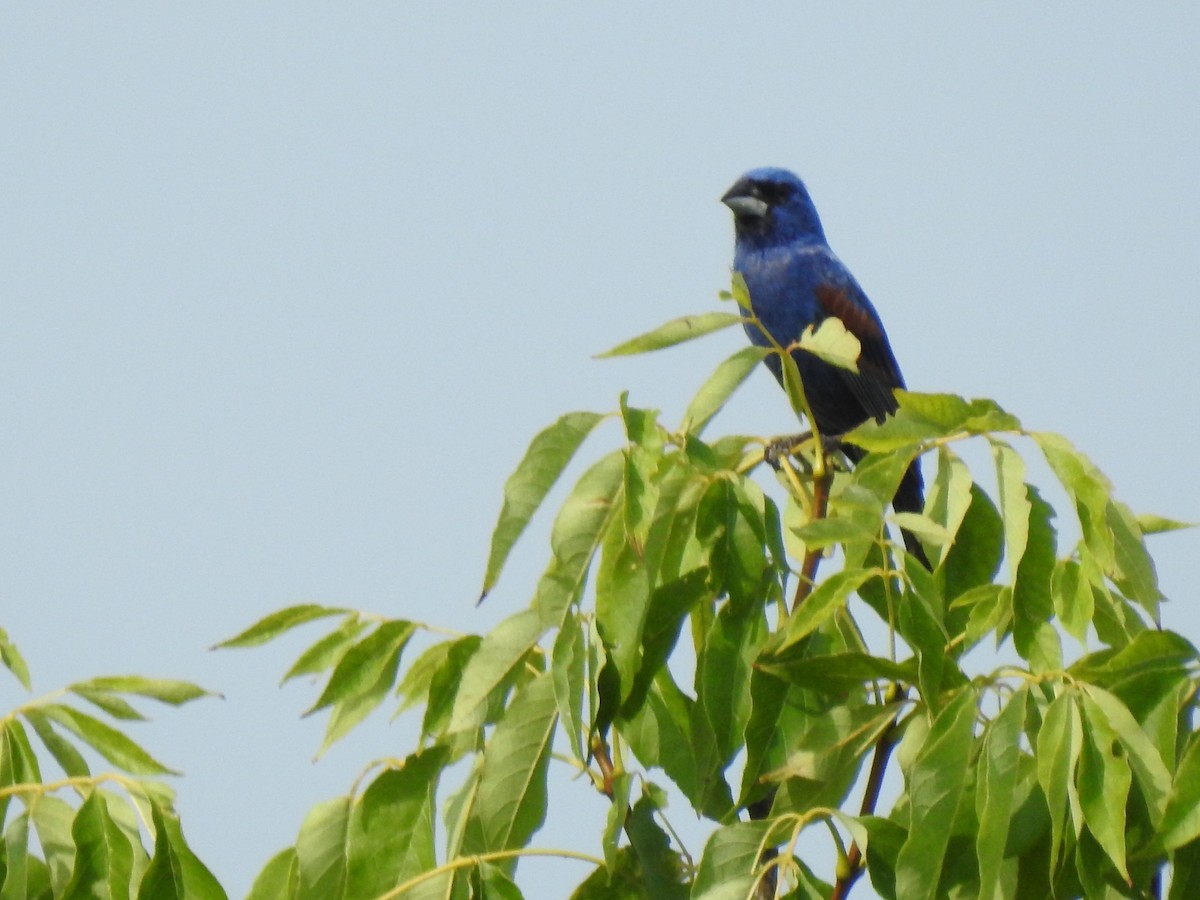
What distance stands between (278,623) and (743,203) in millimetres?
6074

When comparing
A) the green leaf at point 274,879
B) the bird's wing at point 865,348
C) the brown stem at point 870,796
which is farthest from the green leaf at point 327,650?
the bird's wing at point 865,348

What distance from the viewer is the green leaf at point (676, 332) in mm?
2748

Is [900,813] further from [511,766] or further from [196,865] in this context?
[196,865]

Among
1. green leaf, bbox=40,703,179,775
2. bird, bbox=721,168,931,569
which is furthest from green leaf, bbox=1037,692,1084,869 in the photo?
bird, bbox=721,168,931,569

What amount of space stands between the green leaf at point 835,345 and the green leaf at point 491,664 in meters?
0.70

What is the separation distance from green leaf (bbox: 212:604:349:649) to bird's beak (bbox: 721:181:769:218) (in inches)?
236

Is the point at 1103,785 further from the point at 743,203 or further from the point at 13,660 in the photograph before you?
the point at 743,203

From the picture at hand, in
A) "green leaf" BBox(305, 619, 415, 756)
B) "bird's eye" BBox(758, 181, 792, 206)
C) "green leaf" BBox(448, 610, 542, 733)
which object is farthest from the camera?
"bird's eye" BBox(758, 181, 792, 206)

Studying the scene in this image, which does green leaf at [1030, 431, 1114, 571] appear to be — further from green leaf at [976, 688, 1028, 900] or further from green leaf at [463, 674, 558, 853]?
green leaf at [463, 674, 558, 853]

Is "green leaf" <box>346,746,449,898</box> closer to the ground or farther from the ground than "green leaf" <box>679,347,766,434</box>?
closer to the ground

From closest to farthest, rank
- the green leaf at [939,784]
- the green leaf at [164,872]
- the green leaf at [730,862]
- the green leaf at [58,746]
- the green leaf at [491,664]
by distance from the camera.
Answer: the green leaf at [939,784], the green leaf at [730,862], the green leaf at [491,664], the green leaf at [164,872], the green leaf at [58,746]

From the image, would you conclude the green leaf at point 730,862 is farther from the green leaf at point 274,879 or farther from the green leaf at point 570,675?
the green leaf at point 274,879

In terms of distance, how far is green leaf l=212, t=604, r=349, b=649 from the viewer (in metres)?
2.94

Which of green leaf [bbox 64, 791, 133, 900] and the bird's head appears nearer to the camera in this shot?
green leaf [bbox 64, 791, 133, 900]
